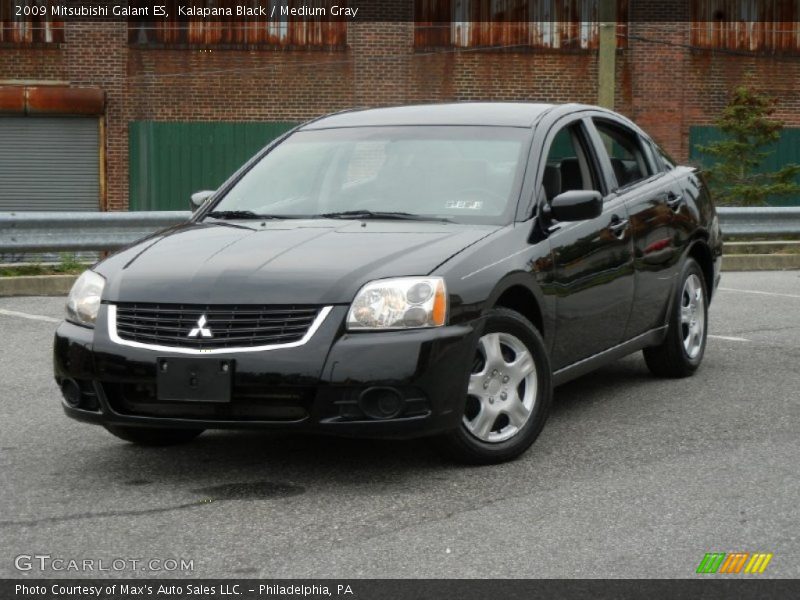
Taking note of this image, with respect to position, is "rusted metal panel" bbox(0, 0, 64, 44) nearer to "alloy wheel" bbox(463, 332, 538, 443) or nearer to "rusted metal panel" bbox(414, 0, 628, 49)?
"rusted metal panel" bbox(414, 0, 628, 49)

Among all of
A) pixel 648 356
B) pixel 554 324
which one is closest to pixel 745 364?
pixel 648 356

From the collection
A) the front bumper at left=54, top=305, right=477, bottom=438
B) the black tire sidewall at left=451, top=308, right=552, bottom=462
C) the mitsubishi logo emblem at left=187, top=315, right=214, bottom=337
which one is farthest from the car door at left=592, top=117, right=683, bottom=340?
the mitsubishi logo emblem at left=187, top=315, right=214, bottom=337

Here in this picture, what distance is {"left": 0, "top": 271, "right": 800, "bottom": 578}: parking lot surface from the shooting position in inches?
180

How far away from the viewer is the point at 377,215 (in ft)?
21.0

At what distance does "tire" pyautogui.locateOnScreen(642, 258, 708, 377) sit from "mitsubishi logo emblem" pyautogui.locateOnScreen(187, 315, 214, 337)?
3353 mm

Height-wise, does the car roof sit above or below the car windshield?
above

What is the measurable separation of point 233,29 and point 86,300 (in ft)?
69.7

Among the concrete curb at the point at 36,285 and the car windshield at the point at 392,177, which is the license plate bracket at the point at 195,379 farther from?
the concrete curb at the point at 36,285

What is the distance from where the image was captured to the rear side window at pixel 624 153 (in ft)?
25.1

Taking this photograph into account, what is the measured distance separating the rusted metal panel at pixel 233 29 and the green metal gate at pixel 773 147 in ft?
23.5

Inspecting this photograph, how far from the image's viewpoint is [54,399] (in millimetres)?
7688

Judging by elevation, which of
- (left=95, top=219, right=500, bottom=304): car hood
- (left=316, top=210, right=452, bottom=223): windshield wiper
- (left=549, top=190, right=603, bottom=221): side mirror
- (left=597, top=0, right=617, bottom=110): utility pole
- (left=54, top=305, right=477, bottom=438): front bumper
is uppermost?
(left=597, top=0, right=617, bottom=110): utility pole

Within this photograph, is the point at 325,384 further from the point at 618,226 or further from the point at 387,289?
the point at 618,226
